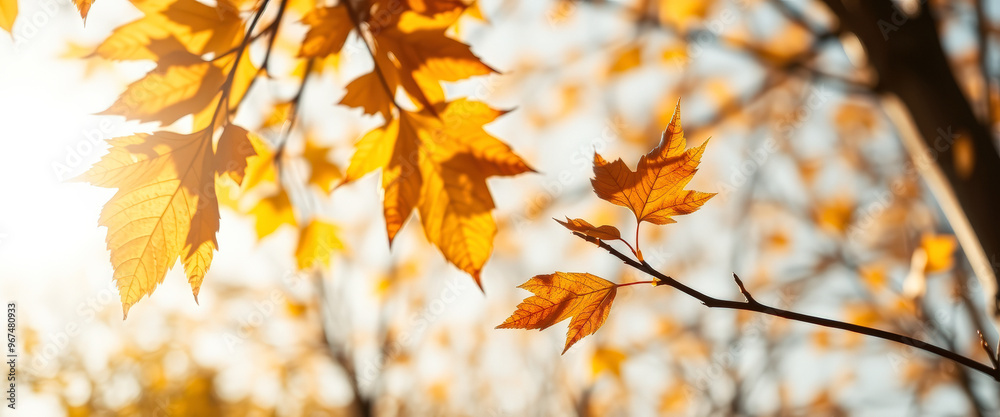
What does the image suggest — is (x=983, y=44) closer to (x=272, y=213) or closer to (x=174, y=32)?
(x=174, y=32)

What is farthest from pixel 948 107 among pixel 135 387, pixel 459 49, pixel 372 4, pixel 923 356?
pixel 135 387

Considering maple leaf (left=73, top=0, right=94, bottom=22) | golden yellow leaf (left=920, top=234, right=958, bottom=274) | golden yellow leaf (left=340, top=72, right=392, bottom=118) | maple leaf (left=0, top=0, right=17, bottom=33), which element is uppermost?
maple leaf (left=73, top=0, right=94, bottom=22)

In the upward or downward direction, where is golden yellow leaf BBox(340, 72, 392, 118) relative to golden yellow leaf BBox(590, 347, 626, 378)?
upward

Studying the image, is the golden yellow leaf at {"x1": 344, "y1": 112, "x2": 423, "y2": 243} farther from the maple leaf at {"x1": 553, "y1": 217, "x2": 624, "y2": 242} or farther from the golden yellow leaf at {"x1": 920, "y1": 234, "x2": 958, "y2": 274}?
the golden yellow leaf at {"x1": 920, "y1": 234, "x2": 958, "y2": 274}

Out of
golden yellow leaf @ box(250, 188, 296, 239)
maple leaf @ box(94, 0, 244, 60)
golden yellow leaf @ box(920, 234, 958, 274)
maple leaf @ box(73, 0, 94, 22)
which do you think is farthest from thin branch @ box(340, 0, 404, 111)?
golden yellow leaf @ box(920, 234, 958, 274)

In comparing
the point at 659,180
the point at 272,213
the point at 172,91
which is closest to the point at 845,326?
the point at 659,180

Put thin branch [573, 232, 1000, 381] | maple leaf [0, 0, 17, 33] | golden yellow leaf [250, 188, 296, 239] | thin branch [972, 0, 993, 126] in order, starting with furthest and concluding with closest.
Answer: golden yellow leaf [250, 188, 296, 239] < thin branch [972, 0, 993, 126] < maple leaf [0, 0, 17, 33] < thin branch [573, 232, 1000, 381]
